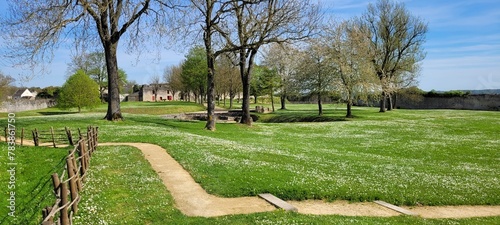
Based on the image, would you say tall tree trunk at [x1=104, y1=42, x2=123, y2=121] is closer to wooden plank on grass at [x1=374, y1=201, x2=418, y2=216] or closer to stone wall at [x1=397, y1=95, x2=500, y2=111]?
wooden plank on grass at [x1=374, y1=201, x2=418, y2=216]

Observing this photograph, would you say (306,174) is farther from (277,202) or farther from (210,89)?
(210,89)

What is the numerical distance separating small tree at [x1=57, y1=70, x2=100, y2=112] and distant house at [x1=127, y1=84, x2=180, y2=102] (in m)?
67.5

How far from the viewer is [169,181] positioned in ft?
44.4

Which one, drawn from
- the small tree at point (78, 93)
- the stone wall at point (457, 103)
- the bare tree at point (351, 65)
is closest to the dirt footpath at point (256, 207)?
the bare tree at point (351, 65)

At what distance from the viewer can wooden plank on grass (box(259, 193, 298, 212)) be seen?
35.5 ft

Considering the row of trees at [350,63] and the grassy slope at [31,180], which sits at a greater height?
the row of trees at [350,63]

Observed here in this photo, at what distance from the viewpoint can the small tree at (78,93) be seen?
60719 millimetres

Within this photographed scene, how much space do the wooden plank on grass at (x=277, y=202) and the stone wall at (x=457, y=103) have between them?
216ft

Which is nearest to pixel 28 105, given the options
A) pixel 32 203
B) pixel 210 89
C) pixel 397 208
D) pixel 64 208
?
pixel 210 89

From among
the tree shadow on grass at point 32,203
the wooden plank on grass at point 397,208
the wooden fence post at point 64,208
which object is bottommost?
the wooden plank on grass at point 397,208

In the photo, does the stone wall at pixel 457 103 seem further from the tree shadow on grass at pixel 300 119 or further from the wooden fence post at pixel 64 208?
the wooden fence post at pixel 64 208

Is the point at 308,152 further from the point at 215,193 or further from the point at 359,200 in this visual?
the point at 215,193

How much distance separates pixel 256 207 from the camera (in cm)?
1105

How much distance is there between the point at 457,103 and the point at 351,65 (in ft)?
112
